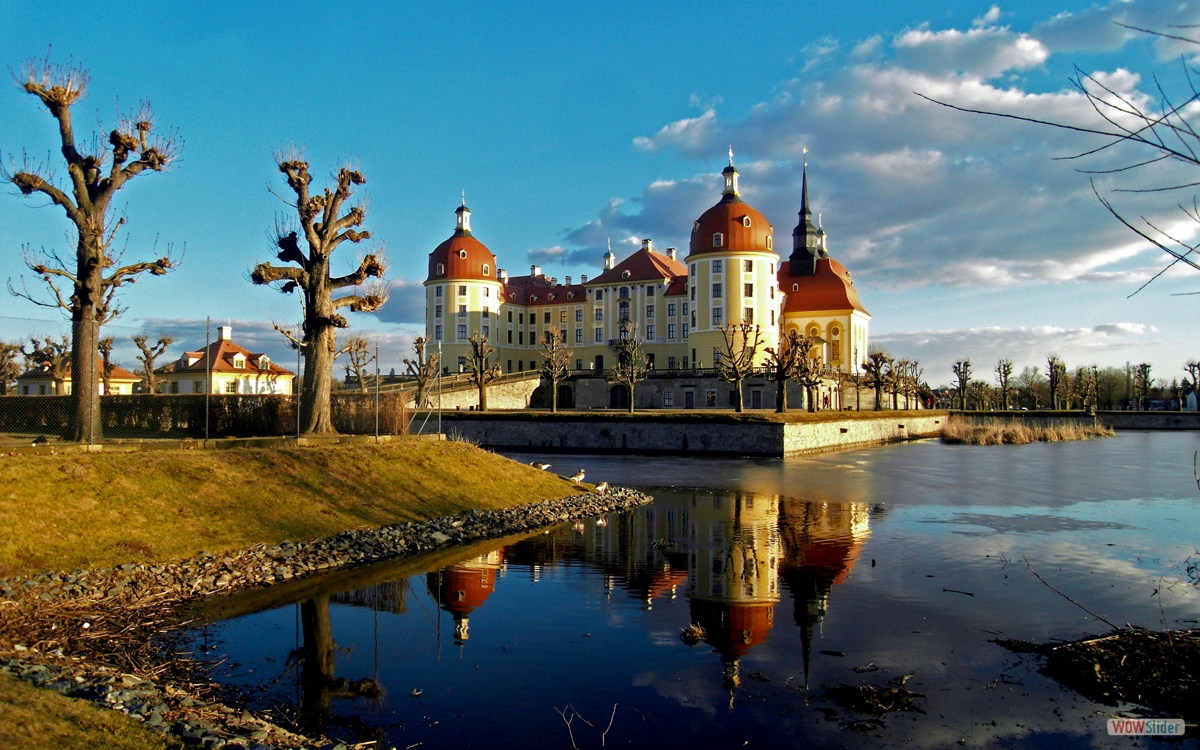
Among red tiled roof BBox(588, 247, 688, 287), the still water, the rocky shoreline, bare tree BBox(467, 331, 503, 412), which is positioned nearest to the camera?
the rocky shoreline

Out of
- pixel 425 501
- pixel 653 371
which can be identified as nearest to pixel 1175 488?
pixel 425 501

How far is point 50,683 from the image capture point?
6.37 metres

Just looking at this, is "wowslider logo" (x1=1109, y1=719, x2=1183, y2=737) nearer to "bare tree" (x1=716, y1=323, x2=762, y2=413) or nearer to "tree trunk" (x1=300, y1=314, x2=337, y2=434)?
"tree trunk" (x1=300, y1=314, x2=337, y2=434)

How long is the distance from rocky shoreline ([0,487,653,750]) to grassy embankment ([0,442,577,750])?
36 cm

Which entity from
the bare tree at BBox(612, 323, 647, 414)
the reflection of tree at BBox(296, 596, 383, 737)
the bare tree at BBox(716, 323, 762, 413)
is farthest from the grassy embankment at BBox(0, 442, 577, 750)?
the bare tree at BBox(716, 323, 762, 413)

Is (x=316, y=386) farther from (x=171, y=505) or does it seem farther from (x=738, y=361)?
→ (x=738, y=361)

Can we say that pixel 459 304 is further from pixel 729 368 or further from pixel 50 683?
pixel 50 683

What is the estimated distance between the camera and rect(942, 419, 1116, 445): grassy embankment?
175 feet

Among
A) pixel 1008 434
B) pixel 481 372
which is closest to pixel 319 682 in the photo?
pixel 481 372

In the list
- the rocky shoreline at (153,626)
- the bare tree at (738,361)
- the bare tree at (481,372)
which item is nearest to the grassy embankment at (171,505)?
the rocky shoreline at (153,626)

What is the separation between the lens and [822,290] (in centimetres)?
8256

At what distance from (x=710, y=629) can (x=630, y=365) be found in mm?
49610

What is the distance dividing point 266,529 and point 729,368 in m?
44.7

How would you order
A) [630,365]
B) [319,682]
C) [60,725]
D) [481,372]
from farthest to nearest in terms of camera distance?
[630,365], [481,372], [319,682], [60,725]
